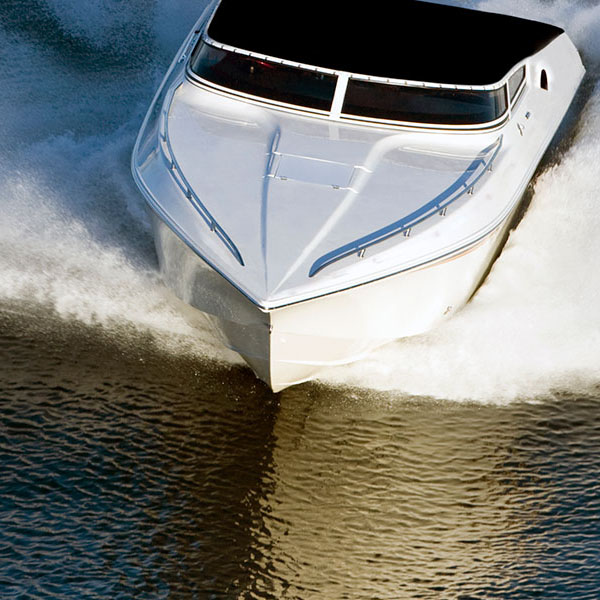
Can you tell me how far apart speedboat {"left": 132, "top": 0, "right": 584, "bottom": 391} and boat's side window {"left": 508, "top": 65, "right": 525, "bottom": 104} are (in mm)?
25

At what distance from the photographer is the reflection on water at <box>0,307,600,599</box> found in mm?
6418

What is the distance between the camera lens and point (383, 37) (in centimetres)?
795

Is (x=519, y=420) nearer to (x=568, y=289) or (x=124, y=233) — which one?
(x=568, y=289)

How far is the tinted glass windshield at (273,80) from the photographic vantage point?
761 centimetres

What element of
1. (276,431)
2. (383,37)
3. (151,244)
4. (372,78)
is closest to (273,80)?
(372,78)

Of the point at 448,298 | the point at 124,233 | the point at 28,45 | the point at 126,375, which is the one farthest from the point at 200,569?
the point at 28,45

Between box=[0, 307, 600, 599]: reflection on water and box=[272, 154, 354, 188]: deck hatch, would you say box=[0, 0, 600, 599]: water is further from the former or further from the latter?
box=[272, 154, 354, 188]: deck hatch

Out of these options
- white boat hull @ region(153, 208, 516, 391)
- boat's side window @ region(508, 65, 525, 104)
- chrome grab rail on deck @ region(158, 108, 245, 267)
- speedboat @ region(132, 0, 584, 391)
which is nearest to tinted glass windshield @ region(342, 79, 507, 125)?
speedboat @ region(132, 0, 584, 391)

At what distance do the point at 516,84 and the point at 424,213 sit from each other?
1.90m

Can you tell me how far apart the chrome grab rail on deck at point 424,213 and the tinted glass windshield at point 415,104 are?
294 mm

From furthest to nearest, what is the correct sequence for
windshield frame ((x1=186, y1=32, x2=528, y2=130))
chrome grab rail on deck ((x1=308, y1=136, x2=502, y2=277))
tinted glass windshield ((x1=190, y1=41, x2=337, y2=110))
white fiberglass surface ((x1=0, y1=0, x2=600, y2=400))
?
white fiberglass surface ((x1=0, y1=0, x2=600, y2=400)), tinted glass windshield ((x1=190, y1=41, x2=337, y2=110)), windshield frame ((x1=186, y1=32, x2=528, y2=130)), chrome grab rail on deck ((x1=308, y1=136, x2=502, y2=277))

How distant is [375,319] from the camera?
6852mm

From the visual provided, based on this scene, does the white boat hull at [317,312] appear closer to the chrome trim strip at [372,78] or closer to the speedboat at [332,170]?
the speedboat at [332,170]

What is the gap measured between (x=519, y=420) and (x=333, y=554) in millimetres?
1772
